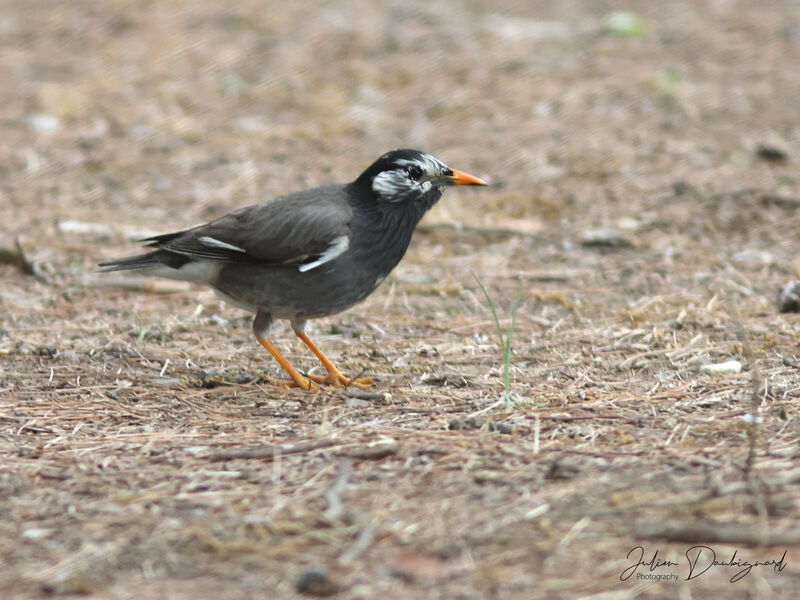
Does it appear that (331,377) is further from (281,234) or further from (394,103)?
(394,103)

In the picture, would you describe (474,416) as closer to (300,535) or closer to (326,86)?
(300,535)

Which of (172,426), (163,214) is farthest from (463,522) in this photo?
(163,214)

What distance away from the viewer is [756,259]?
7.61 metres

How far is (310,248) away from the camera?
561 cm

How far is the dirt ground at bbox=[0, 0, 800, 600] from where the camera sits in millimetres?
3217

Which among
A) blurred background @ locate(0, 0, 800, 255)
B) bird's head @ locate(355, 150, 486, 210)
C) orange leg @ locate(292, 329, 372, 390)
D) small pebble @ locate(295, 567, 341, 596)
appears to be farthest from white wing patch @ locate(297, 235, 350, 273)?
blurred background @ locate(0, 0, 800, 255)

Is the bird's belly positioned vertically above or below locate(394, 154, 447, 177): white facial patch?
below

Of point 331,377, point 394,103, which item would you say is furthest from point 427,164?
point 394,103

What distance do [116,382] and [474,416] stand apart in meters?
2.03
